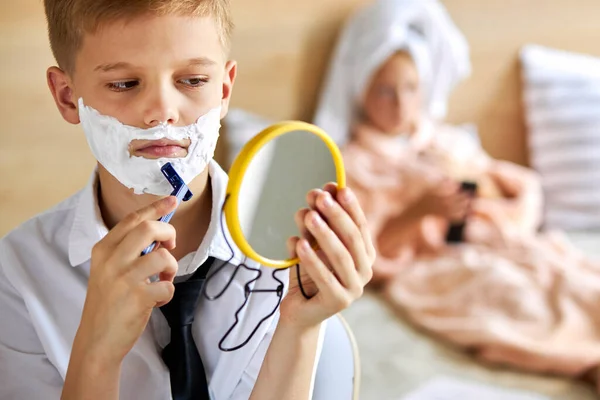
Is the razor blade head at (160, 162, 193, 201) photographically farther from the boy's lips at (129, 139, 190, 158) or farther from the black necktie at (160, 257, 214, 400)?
the black necktie at (160, 257, 214, 400)

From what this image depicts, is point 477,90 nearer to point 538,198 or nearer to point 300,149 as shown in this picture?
point 538,198

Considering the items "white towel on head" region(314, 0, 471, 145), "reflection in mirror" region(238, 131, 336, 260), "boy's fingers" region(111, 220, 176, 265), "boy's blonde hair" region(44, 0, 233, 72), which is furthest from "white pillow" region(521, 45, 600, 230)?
"boy's fingers" region(111, 220, 176, 265)

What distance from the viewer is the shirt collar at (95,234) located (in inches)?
30.1

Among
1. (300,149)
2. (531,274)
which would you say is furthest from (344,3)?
(300,149)

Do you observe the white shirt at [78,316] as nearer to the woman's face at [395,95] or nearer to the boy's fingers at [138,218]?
the boy's fingers at [138,218]

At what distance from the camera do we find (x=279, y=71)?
174cm

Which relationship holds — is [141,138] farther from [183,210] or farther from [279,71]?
[279,71]

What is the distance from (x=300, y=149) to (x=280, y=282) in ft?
0.51

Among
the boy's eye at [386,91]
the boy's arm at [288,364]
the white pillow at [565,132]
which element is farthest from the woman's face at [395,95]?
the boy's arm at [288,364]

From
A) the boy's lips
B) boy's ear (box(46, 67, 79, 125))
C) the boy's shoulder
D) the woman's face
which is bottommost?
the woman's face

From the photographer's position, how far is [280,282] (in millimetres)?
777

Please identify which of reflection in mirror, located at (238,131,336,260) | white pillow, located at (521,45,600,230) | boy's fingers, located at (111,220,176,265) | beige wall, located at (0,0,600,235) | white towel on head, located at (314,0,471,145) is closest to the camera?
boy's fingers, located at (111,220,176,265)

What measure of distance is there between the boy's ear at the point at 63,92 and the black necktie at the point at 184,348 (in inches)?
8.7

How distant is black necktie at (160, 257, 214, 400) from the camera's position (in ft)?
2.48
